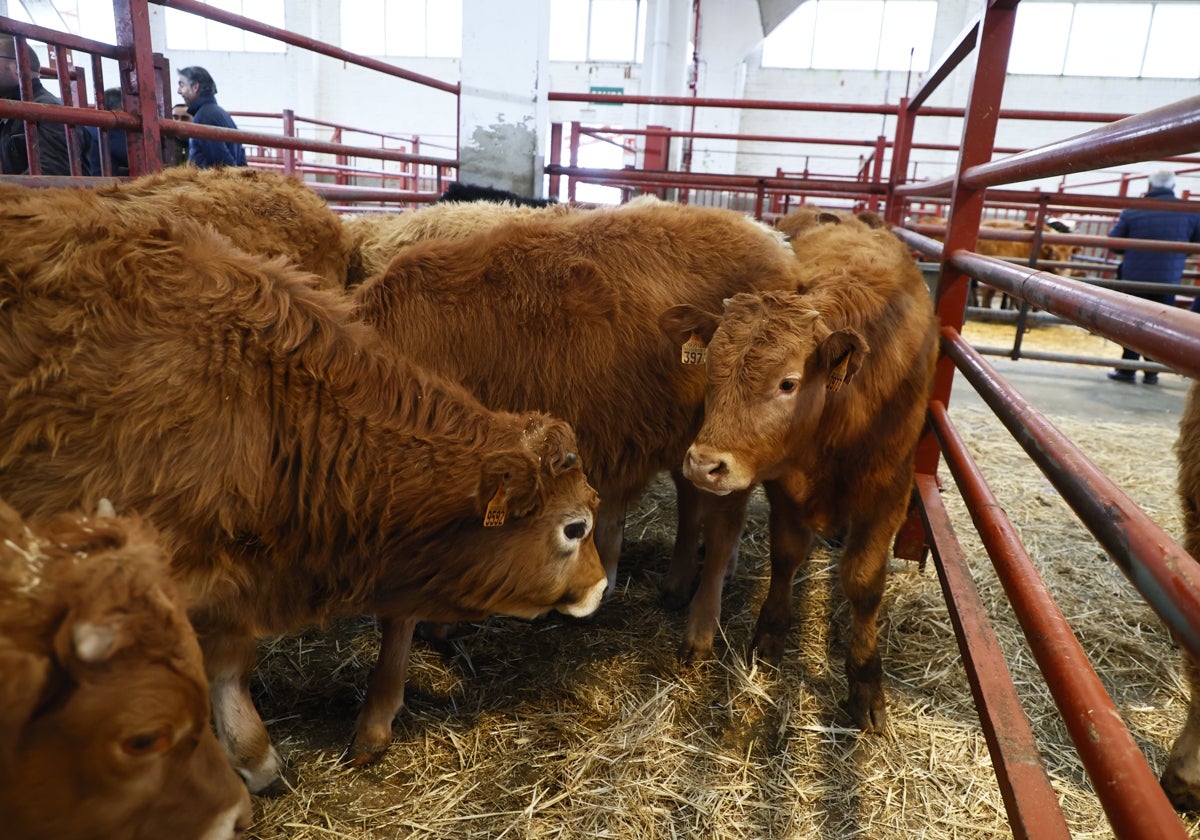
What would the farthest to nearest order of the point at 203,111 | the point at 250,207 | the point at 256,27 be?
the point at 203,111 < the point at 256,27 < the point at 250,207

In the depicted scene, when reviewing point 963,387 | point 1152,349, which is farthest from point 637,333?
point 963,387

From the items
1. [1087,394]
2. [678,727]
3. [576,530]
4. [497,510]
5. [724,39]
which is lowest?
[678,727]

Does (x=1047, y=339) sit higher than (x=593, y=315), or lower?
lower

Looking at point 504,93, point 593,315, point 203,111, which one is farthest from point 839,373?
point 203,111

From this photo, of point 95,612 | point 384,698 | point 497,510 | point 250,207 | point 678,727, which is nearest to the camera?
point 95,612

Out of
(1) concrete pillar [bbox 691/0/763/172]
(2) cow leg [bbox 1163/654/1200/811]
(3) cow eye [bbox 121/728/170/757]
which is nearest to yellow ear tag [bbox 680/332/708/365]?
(2) cow leg [bbox 1163/654/1200/811]

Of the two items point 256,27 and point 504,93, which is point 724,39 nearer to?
point 504,93

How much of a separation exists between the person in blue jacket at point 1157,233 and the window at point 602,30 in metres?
19.1

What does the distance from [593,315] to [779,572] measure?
1.28 metres

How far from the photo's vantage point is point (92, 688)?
47.8 inches

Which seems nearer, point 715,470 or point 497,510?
point 497,510

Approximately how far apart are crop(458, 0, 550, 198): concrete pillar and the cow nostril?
4.86 meters

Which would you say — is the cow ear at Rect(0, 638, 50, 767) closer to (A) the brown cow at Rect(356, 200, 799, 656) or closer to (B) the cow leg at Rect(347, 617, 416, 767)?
(B) the cow leg at Rect(347, 617, 416, 767)

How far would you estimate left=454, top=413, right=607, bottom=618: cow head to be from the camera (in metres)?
2.12
